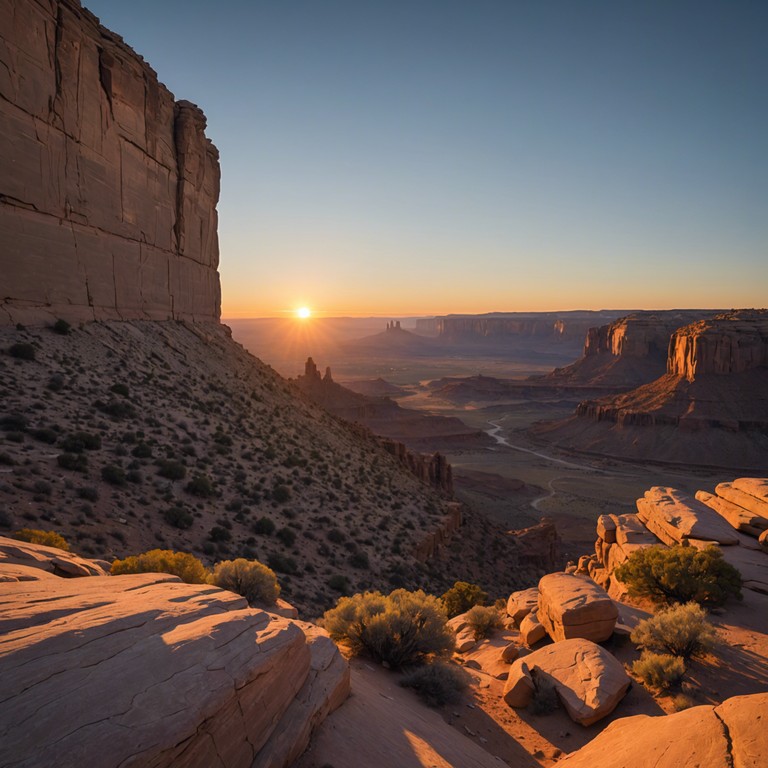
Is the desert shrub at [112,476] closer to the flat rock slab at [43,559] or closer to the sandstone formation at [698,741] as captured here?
the flat rock slab at [43,559]

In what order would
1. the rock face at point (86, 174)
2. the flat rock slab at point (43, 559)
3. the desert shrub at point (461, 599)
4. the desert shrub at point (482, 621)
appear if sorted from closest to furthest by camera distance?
the flat rock slab at point (43, 559), the desert shrub at point (482, 621), the desert shrub at point (461, 599), the rock face at point (86, 174)

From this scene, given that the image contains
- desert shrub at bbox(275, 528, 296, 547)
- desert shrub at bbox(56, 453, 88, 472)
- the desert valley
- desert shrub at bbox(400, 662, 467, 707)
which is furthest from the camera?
desert shrub at bbox(275, 528, 296, 547)

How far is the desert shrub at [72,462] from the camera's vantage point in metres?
14.3

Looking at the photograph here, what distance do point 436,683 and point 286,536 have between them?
9948mm

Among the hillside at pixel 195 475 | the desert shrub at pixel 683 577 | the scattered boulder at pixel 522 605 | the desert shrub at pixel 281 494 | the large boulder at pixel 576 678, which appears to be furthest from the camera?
the desert shrub at pixel 281 494

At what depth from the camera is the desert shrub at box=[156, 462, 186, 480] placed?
55.2 ft

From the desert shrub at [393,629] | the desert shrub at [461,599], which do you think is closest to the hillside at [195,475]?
the desert shrub at [461,599]

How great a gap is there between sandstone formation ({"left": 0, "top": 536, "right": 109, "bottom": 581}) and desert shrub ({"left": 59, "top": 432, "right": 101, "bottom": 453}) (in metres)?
7.99

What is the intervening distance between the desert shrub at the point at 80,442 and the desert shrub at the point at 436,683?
12.3m

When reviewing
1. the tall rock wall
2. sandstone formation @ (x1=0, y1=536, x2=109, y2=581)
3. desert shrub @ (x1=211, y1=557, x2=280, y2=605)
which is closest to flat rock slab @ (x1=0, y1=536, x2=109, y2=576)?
sandstone formation @ (x1=0, y1=536, x2=109, y2=581)

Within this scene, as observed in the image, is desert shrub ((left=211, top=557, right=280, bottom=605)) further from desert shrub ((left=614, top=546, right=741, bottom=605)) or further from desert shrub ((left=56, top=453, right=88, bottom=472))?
desert shrub ((left=614, top=546, right=741, bottom=605))

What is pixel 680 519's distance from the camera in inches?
637

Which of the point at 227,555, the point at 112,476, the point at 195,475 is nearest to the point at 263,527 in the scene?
the point at 227,555

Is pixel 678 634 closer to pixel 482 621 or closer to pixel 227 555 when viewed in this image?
pixel 482 621
